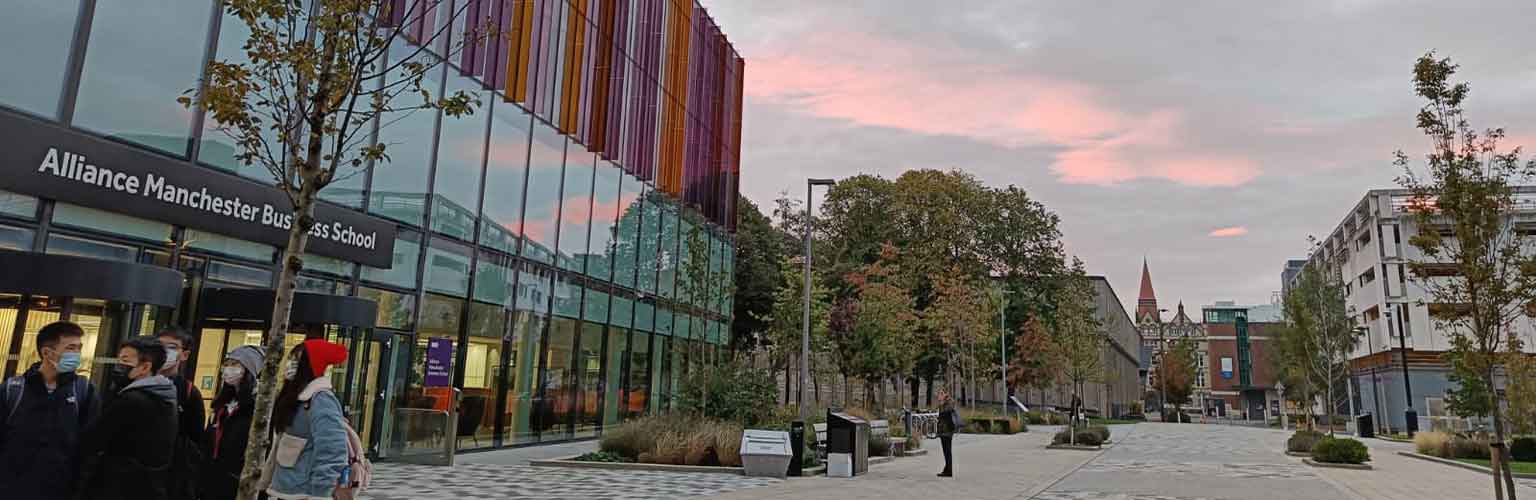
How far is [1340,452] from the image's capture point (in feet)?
74.5

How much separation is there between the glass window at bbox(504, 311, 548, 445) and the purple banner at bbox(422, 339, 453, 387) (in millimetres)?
2388

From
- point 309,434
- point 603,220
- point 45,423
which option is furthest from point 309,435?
point 603,220

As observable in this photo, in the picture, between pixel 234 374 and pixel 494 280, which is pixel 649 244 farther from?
pixel 234 374

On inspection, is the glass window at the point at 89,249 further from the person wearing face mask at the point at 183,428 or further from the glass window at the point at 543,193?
the glass window at the point at 543,193

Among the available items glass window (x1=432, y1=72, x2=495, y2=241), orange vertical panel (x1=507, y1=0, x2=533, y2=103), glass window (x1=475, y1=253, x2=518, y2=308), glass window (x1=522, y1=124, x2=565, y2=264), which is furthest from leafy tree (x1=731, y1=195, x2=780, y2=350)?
glass window (x1=432, y1=72, x2=495, y2=241)

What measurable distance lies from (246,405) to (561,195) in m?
17.7

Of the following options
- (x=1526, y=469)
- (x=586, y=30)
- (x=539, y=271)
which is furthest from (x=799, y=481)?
(x=1526, y=469)

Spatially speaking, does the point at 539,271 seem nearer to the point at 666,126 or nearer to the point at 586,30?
the point at 586,30

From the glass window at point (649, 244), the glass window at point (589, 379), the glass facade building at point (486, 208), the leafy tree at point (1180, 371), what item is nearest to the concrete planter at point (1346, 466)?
the glass facade building at point (486, 208)

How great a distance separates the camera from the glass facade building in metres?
11.5

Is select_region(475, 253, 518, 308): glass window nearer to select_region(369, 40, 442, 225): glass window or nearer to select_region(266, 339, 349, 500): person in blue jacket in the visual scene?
select_region(369, 40, 442, 225): glass window

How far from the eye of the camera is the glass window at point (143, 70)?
38.7 feet

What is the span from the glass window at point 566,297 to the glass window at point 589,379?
706 millimetres

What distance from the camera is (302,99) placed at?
6.00 meters
